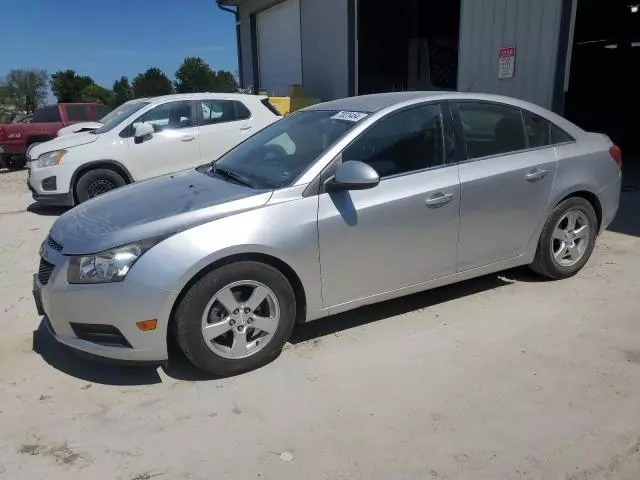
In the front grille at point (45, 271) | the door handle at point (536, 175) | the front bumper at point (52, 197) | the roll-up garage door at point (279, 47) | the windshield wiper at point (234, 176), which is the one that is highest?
the roll-up garage door at point (279, 47)

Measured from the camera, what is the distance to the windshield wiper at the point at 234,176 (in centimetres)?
363

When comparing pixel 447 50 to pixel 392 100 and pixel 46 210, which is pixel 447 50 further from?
pixel 392 100

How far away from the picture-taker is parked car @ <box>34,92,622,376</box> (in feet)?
9.93

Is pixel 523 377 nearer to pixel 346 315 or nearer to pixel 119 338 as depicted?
pixel 346 315

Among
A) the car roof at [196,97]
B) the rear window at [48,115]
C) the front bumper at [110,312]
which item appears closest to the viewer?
the front bumper at [110,312]

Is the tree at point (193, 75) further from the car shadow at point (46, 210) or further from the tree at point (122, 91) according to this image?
the car shadow at point (46, 210)

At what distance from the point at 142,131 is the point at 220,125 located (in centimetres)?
125

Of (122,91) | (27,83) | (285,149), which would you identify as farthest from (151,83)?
(285,149)

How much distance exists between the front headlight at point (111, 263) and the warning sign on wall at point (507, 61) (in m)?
7.03

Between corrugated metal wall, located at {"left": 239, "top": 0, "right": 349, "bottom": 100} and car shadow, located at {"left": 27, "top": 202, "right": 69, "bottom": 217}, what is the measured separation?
22.3ft

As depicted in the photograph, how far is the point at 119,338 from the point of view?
304 centimetres

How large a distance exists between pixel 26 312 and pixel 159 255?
6.85ft

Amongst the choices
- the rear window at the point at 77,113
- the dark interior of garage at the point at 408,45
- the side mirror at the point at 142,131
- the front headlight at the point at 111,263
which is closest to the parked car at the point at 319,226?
the front headlight at the point at 111,263

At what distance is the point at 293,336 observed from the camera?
381 cm
